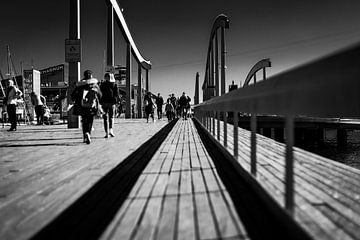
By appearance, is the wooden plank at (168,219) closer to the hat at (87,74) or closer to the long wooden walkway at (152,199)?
the long wooden walkway at (152,199)

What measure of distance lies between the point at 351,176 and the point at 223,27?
15872mm

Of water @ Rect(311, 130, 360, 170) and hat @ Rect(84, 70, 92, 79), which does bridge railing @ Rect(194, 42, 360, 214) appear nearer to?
hat @ Rect(84, 70, 92, 79)

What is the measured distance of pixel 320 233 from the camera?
7.12ft

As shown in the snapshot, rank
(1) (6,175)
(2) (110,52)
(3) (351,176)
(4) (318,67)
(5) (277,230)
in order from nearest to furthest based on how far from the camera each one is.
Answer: (4) (318,67) < (5) (277,230) < (3) (351,176) < (1) (6,175) < (2) (110,52)

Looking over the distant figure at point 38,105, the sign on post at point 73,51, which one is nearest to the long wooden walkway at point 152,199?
the sign on post at point 73,51

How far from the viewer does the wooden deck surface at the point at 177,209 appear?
7.67 feet

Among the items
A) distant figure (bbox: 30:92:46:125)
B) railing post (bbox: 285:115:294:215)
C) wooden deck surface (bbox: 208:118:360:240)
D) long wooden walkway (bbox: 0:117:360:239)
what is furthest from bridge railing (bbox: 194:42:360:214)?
distant figure (bbox: 30:92:46:125)

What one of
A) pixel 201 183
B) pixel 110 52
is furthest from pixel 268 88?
pixel 110 52

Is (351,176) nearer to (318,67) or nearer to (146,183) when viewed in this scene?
(146,183)

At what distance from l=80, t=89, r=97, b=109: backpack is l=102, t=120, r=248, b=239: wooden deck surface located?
14.0ft

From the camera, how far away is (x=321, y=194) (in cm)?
321

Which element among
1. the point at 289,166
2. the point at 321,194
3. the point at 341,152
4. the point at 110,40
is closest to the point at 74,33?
the point at 110,40

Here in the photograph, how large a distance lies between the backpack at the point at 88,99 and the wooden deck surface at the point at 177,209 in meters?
4.28

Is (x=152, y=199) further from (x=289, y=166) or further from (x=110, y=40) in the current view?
(x=110, y=40)
